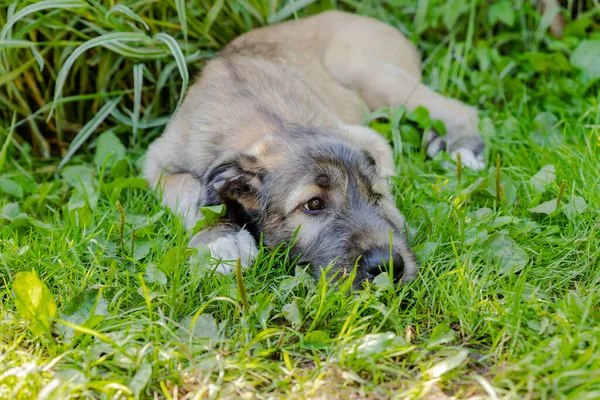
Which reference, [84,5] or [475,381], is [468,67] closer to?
[84,5]

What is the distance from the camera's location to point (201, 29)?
222 inches

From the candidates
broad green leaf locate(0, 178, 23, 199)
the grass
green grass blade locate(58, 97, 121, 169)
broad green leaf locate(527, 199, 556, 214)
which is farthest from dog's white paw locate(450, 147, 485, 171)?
broad green leaf locate(0, 178, 23, 199)

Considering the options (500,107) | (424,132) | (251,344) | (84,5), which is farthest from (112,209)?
(500,107)

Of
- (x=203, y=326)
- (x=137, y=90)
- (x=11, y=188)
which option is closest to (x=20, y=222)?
A: (x=11, y=188)

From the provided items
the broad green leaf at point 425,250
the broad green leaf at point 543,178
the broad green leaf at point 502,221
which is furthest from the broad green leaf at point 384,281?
the broad green leaf at point 543,178

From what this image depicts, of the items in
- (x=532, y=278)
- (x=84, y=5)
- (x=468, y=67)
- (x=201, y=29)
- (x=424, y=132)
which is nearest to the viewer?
(x=532, y=278)

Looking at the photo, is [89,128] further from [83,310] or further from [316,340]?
[316,340]

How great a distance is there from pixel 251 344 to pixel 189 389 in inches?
12.9

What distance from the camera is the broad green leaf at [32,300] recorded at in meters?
3.11

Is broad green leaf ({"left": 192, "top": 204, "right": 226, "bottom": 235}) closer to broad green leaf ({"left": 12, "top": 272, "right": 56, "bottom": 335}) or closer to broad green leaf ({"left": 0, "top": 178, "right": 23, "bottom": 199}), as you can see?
broad green leaf ({"left": 12, "top": 272, "right": 56, "bottom": 335})

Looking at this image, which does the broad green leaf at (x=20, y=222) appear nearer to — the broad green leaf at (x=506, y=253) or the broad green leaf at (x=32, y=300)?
the broad green leaf at (x=32, y=300)

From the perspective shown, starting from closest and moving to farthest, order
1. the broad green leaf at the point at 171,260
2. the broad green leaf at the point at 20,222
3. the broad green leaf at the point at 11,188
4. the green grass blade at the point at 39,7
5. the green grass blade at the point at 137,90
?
the broad green leaf at the point at 171,260, the broad green leaf at the point at 20,222, the green grass blade at the point at 39,7, the broad green leaf at the point at 11,188, the green grass blade at the point at 137,90

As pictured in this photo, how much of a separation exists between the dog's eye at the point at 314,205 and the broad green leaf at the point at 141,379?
51.3 inches

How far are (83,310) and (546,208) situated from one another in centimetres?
260
